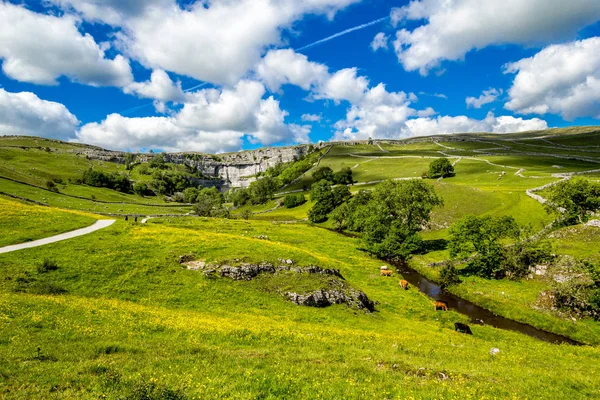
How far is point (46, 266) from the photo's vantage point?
30.5 meters

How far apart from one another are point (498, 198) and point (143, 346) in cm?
10513

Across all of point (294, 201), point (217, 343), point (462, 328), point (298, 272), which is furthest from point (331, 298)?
point (294, 201)

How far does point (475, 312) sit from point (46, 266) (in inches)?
2162

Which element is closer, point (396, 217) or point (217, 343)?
point (217, 343)

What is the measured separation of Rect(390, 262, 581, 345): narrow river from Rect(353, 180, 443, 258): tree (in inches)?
359

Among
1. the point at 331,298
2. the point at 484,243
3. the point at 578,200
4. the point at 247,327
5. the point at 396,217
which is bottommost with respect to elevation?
the point at 331,298

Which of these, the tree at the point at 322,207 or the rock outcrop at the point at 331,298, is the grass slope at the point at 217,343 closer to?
the rock outcrop at the point at 331,298

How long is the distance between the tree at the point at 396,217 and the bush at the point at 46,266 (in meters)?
59.2

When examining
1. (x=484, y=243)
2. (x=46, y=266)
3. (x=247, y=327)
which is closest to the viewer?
(x=247, y=327)

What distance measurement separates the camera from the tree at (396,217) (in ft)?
228

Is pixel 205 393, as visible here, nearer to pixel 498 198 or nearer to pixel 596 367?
pixel 596 367

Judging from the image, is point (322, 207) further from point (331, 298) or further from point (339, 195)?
point (331, 298)

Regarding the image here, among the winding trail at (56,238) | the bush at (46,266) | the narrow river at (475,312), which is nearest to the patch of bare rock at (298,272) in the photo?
the bush at (46,266)

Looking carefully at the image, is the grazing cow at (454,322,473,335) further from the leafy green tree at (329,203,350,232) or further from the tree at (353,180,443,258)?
the leafy green tree at (329,203,350,232)
